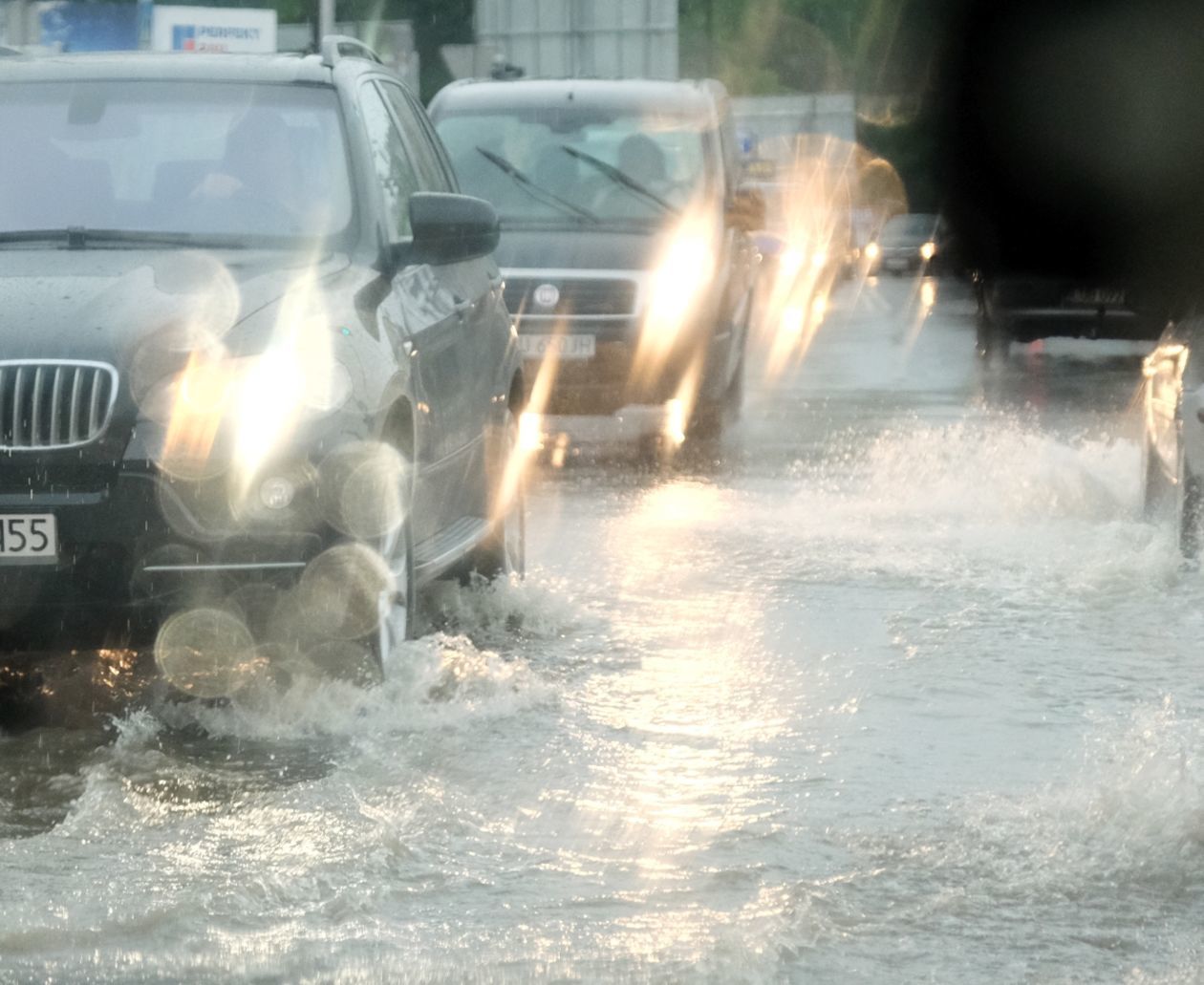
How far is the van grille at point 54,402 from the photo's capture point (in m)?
6.47

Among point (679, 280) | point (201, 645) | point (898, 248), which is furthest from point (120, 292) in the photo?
point (898, 248)

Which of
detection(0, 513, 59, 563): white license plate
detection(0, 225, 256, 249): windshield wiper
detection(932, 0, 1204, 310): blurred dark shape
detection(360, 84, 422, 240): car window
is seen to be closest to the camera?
detection(0, 513, 59, 563): white license plate

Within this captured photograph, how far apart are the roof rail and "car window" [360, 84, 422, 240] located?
0.13m

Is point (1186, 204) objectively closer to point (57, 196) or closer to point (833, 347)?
point (833, 347)

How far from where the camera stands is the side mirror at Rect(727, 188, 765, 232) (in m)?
16.3

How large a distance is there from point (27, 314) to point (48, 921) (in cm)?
220

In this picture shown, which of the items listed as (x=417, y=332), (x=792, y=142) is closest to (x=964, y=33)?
(x=417, y=332)

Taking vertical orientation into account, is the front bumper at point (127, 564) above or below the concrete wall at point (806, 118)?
above

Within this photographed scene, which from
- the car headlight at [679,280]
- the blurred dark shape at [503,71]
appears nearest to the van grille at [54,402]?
the car headlight at [679,280]

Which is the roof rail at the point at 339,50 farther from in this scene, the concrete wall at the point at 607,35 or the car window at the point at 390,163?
the concrete wall at the point at 607,35

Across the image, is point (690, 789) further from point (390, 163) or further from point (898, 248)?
point (898, 248)

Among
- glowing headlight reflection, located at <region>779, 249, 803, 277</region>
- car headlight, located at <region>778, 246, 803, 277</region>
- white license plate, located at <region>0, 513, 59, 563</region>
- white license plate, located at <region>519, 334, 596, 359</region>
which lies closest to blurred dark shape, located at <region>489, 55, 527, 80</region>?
white license plate, located at <region>519, 334, 596, 359</region>

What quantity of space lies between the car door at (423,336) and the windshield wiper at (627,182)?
707cm

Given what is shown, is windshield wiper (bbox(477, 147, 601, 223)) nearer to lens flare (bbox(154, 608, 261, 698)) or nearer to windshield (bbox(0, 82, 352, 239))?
windshield (bbox(0, 82, 352, 239))
